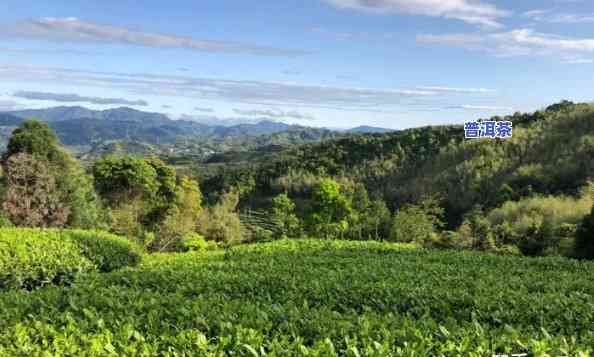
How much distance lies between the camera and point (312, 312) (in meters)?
4.86

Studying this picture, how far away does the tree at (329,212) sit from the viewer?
25688 mm

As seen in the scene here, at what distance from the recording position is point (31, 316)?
4.75 m

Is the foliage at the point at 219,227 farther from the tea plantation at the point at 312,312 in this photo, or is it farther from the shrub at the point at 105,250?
the tea plantation at the point at 312,312

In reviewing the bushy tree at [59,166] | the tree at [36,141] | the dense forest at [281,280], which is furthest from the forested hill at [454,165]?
the tree at [36,141]

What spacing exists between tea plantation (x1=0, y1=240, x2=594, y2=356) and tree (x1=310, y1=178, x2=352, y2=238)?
51.5 ft

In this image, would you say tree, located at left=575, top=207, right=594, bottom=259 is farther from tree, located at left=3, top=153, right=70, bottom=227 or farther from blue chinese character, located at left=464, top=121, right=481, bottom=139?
blue chinese character, located at left=464, top=121, right=481, bottom=139

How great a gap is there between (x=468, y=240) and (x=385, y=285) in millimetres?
12536

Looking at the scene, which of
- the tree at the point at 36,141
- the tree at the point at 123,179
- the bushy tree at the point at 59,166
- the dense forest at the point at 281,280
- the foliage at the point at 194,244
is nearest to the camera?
the dense forest at the point at 281,280

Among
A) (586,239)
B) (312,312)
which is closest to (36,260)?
(312,312)

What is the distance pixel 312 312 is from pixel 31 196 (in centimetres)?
1634

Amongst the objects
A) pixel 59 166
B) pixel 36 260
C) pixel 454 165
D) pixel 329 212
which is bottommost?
pixel 329 212

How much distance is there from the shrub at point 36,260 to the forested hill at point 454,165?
29.4 m

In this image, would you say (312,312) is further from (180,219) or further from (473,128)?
(473,128)

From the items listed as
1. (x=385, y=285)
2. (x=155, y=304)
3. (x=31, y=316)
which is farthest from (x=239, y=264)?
(x=31, y=316)
